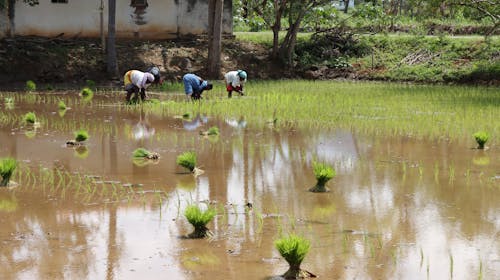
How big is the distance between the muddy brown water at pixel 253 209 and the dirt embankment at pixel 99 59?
11.9 metres

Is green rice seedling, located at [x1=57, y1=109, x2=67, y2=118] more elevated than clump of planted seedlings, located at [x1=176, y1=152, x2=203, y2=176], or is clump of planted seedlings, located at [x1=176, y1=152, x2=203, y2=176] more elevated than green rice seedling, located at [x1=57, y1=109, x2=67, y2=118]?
clump of planted seedlings, located at [x1=176, y1=152, x2=203, y2=176]

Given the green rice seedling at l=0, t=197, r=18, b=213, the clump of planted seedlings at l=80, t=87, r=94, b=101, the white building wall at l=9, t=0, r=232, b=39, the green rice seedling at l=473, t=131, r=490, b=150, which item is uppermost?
the white building wall at l=9, t=0, r=232, b=39

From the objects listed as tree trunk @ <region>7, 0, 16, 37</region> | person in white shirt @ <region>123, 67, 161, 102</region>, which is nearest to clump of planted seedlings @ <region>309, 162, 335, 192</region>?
person in white shirt @ <region>123, 67, 161, 102</region>

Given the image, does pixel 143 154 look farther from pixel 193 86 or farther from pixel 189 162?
pixel 193 86

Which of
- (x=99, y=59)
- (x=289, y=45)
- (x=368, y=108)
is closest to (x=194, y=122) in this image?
(x=368, y=108)

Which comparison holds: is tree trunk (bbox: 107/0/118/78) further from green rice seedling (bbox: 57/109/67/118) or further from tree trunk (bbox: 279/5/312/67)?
green rice seedling (bbox: 57/109/67/118)

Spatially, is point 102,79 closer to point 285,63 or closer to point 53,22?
point 53,22

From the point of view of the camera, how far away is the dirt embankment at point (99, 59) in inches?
940

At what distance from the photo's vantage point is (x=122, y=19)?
28438 millimetres

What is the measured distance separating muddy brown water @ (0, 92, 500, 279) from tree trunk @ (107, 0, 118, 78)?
1167cm

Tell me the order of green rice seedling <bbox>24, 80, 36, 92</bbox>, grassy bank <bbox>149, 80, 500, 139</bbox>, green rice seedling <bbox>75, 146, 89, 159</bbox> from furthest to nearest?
green rice seedling <bbox>24, 80, 36, 92</bbox> < grassy bank <bbox>149, 80, 500, 139</bbox> < green rice seedling <bbox>75, 146, 89, 159</bbox>

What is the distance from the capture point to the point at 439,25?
3291 cm

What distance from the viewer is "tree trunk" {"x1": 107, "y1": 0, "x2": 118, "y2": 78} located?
77.7ft

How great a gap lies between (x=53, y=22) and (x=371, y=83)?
11417 millimetres
